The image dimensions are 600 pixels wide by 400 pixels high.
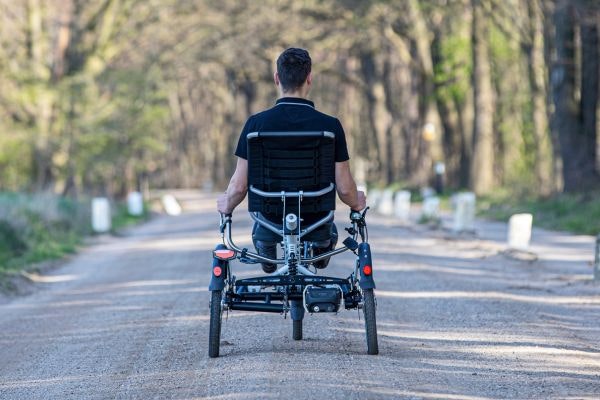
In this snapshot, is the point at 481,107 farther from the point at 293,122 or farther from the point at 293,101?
the point at 293,122

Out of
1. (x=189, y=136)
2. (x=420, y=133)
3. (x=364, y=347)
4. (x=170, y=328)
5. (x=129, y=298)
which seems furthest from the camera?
(x=189, y=136)

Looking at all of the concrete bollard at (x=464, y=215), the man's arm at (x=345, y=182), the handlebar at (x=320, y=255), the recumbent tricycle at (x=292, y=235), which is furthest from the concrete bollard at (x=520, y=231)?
the man's arm at (x=345, y=182)

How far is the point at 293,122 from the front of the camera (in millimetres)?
8047

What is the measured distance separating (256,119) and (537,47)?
2770 centimetres

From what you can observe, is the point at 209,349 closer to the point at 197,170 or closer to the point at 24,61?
the point at 24,61

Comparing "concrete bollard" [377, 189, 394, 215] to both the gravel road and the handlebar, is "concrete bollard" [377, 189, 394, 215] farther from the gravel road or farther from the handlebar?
the handlebar

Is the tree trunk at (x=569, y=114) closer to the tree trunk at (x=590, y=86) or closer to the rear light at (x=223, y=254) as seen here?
the tree trunk at (x=590, y=86)

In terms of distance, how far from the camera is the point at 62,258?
20.8 metres

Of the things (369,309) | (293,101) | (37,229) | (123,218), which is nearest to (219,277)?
A: (369,309)

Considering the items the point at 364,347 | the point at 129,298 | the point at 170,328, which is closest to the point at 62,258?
the point at 129,298

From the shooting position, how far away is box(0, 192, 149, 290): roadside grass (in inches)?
768

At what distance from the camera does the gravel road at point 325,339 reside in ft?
24.2

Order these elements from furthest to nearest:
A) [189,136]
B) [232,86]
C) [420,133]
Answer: [189,136] < [232,86] < [420,133]

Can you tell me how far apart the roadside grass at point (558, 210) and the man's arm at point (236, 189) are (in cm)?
1563
